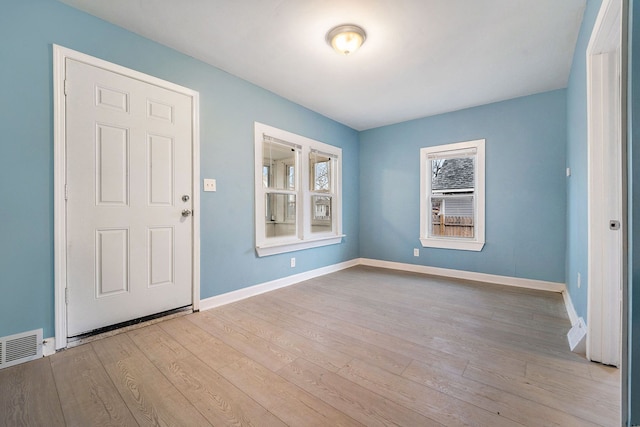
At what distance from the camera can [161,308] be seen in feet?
7.87

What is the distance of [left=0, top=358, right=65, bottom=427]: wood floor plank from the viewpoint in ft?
4.11

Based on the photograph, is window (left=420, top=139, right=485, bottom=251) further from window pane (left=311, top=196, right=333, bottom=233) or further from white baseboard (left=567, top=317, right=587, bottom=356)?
white baseboard (left=567, top=317, right=587, bottom=356)

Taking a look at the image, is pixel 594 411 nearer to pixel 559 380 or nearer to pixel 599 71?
pixel 559 380

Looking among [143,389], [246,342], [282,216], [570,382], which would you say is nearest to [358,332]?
[246,342]

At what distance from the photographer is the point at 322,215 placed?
4531 mm

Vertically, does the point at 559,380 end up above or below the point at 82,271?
below

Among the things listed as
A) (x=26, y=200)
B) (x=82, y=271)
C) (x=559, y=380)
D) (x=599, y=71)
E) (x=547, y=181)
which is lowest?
(x=559, y=380)

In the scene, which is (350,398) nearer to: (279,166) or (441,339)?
(441,339)

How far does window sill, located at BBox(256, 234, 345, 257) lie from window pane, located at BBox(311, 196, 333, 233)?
228mm

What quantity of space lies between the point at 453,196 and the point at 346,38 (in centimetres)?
290

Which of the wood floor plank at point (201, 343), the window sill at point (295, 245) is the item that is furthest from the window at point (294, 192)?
the wood floor plank at point (201, 343)

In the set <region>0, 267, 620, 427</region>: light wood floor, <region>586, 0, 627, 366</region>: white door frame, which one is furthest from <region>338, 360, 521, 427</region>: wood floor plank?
<region>586, 0, 627, 366</region>: white door frame

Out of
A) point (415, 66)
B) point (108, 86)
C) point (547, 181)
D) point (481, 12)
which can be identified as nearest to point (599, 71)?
point (481, 12)

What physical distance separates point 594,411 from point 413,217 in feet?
10.5
